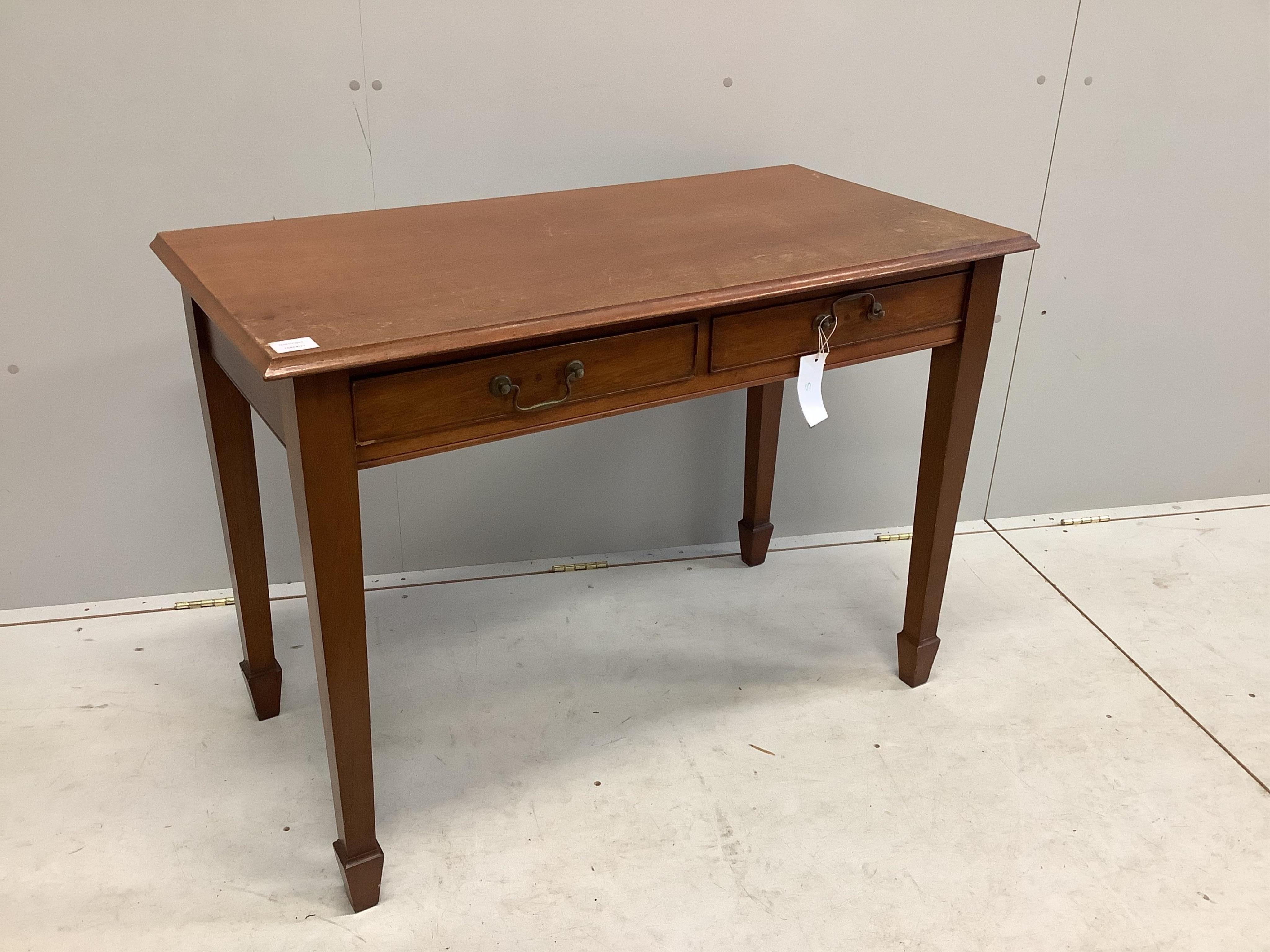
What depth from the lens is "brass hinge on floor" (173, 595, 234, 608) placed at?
2336 millimetres

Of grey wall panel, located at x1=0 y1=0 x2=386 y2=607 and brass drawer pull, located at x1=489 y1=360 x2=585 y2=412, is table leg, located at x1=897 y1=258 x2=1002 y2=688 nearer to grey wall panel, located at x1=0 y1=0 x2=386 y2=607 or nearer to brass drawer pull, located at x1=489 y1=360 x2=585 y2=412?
brass drawer pull, located at x1=489 y1=360 x2=585 y2=412

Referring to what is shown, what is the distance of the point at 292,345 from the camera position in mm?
1270

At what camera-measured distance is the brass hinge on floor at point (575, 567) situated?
250 centimetres

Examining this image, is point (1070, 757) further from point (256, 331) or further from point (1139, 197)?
point (256, 331)

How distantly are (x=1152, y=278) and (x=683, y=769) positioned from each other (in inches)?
64.8

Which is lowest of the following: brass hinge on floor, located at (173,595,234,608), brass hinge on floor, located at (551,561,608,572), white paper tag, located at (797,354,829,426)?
brass hinge on floor, located at (173,595,234,608)

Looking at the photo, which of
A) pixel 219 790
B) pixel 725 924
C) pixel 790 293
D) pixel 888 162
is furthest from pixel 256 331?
pixel 888 162

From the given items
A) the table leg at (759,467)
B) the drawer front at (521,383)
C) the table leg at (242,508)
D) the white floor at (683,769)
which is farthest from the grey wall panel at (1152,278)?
the table leg at (242,508)

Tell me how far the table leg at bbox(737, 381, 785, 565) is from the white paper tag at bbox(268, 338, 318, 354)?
3.96 feet

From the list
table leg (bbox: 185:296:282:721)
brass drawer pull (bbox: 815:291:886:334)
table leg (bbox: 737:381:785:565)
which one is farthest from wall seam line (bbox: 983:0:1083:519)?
table leg (bbox: 185:296:282:721)

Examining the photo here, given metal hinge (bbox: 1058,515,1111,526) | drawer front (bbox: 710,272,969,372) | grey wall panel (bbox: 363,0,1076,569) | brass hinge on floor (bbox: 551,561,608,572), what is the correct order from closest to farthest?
drawer front (bbox: 710,272,969,372), grey wall panel (bbox: 363,0,1076,569), brass hinge on floor (bbox: 551,561,608,572), metal hinge (bbox: 1058,515,1111,526)

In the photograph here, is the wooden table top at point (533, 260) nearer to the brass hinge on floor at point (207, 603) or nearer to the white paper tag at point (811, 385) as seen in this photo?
the white paper tag at point (811, 385)

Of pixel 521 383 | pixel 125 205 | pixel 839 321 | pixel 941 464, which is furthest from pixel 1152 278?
pixel 125 205

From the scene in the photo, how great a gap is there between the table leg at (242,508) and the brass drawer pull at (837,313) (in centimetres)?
93
